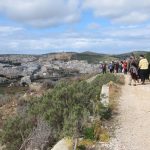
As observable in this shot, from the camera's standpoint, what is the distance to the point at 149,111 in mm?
17188

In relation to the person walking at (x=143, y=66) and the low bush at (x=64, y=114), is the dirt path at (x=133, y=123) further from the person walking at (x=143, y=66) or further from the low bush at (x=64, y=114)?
the person walking at (x=143, y=66)

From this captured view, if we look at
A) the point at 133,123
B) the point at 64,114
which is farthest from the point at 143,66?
the point at 133,123

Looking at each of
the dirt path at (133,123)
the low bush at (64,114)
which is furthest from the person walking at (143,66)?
the low bush at (64,114)

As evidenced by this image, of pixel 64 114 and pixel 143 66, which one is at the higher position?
pixel 143 66

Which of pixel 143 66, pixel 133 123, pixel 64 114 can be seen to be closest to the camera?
pixel 133 123

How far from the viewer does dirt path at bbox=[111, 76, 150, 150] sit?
502 inches

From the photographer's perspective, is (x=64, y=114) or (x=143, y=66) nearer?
(x=64, y=114)

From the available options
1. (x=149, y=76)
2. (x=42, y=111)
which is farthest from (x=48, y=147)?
(x=149, y=76)

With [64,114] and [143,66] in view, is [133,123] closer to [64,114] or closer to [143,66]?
[64,114]

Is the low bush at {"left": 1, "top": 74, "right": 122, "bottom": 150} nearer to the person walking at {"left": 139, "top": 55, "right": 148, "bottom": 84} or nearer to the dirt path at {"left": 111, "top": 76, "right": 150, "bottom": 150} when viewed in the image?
the dirt path at {"left": 111, "top": 76, "right": 150, "bottom": 150}

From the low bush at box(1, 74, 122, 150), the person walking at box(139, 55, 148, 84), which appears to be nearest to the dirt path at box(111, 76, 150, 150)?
the low bush at box(1, 74, 122, 150)

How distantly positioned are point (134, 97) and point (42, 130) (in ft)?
27.6

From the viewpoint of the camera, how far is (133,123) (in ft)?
50.3

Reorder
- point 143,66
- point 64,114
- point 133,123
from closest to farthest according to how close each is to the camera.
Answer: point 133,123
point 64,114
point 143,66
